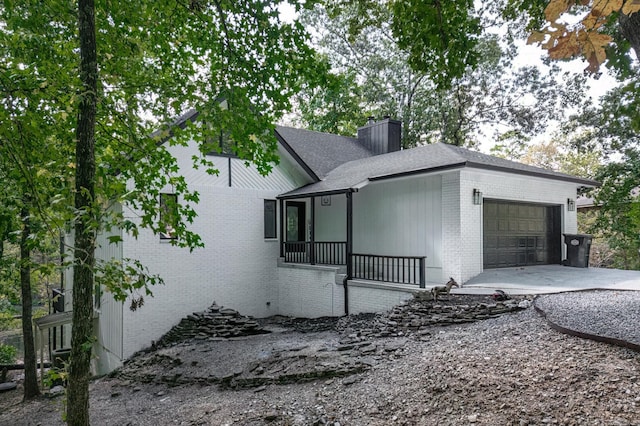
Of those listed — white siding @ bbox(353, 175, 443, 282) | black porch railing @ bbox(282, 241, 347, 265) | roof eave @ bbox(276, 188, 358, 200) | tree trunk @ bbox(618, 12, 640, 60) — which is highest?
tree trunk @ bbox(618, 12, 640, 60)

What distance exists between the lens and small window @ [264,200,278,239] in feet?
44.9

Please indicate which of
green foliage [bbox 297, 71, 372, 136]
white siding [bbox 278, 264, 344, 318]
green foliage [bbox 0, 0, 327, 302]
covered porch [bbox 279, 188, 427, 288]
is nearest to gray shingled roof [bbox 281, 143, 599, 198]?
covered porch [bbox 279, 188, 427, 288]

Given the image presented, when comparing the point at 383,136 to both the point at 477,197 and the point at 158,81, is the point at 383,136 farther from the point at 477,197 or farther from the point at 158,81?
the point at 158,81

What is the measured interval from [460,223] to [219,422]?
7107 millimetres

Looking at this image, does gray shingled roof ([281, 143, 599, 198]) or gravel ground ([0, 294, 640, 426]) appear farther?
gray shingled roof ([281, 143, 599, 198])

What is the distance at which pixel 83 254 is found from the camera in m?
4.13

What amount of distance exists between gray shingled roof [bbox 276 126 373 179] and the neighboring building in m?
0.44

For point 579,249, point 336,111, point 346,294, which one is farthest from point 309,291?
point 336,111

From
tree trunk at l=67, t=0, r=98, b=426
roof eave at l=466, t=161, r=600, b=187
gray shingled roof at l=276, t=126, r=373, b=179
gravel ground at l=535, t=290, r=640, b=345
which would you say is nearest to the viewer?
tree trunk at l=67, t=0, r=98, b=426

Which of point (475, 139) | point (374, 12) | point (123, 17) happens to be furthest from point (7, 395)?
point (475, 139)

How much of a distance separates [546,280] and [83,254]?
9.62 m

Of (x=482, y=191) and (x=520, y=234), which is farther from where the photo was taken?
(x=520, y=234)

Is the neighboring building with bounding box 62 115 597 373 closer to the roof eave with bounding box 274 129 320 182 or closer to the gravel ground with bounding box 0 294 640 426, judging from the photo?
the roof eave with bounding box 274 129 320 182

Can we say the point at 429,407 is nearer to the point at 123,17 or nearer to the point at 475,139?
the point at 123,17
